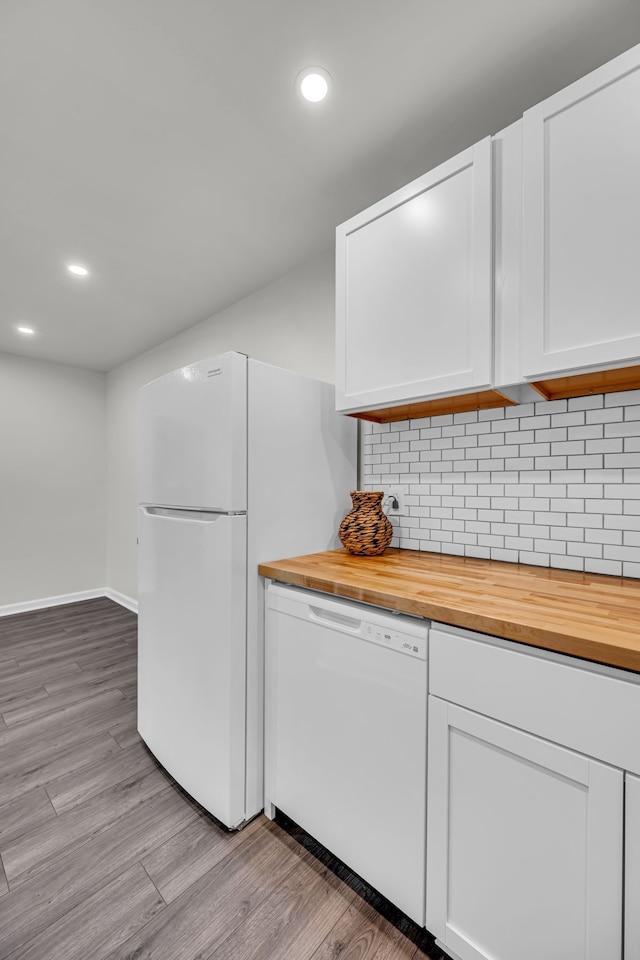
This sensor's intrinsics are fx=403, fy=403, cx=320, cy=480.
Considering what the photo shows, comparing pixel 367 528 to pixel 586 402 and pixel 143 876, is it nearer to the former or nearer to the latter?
pixel 586 402

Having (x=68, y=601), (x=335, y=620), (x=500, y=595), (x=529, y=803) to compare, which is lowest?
(x=68, y=601)

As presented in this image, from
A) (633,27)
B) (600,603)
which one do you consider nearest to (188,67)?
(633,27)

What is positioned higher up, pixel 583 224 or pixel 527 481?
pixel 583 224

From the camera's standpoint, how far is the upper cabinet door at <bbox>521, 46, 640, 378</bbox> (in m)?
0.98

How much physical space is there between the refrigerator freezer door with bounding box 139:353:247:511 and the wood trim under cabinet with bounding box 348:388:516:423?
53cm

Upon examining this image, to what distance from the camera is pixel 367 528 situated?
5.34 ft

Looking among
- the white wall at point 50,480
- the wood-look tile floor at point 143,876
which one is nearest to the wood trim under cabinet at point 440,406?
A: the wood-look tile floor at point 143,876

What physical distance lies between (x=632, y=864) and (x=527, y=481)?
1.02 metres

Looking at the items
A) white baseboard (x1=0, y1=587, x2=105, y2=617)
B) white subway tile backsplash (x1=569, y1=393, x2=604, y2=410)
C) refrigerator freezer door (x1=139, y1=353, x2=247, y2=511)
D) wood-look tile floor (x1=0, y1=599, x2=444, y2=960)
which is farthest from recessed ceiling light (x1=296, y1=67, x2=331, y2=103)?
white baseboard (x1=0, y1=587, x2=105, y2=617)

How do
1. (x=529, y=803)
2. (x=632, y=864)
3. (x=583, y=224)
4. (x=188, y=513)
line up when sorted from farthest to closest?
1. (x=188, y=513)
2. (x=583, y=224)
3. (x=529, y=803)
4. (x=632, y=864)

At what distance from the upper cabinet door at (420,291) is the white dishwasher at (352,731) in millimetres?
774

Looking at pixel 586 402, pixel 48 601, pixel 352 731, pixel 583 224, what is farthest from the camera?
pixel 48 601

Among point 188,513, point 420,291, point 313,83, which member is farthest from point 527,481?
point 313,83

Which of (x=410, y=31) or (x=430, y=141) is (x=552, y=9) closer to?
(x=410, y=31)
